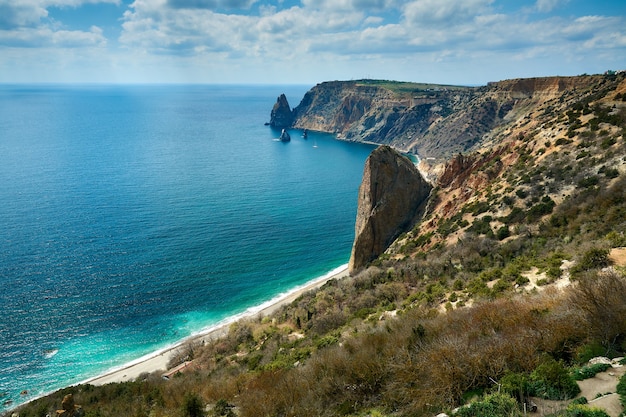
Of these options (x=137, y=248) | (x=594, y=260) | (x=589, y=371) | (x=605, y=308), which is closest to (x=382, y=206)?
(x=594, y=260)

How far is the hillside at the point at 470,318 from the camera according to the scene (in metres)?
11.8

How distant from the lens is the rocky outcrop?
4572 cm

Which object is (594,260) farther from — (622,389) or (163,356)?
(163,356)

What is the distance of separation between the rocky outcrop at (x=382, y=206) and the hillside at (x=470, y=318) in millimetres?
2481

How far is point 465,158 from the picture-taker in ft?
165

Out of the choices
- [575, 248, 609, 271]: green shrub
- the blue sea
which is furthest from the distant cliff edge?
[575, 248, 609, 271]: green shrub

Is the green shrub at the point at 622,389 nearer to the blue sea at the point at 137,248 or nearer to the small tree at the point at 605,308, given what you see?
the small tree at the point at 605,308

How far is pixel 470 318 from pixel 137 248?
56.7 m

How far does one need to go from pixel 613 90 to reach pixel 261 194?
69015 millimetres

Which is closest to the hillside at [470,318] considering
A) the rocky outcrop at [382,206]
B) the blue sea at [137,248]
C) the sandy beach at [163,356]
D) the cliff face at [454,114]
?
the rocky outcrop at [382,206]

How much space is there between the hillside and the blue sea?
10820 millimetres

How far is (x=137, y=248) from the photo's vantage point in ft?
195

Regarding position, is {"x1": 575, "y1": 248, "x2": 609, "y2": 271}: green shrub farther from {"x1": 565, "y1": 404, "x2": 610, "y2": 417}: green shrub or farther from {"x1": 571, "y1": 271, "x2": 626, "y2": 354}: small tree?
{"x1": 565, "y1": 404, "x2": 610, "y2": 417}: green shrub

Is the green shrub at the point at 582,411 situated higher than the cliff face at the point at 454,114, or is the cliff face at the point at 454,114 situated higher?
the cliff face at the point at 454,114
